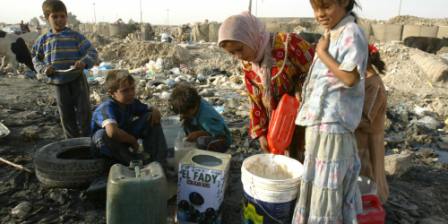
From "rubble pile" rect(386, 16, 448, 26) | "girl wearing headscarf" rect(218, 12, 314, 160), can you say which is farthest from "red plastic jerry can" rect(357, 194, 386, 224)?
"rubble pile" rect(386, 16, 448, 26)

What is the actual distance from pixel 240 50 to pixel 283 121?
55cm

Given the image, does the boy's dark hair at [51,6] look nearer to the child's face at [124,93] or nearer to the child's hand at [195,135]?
the child's face at [124,93]

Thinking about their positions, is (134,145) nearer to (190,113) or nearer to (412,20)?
(190,113)

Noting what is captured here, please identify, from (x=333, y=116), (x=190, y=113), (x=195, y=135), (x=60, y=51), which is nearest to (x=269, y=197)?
(x=333, y=116)

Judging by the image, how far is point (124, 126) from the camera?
10.1 feet

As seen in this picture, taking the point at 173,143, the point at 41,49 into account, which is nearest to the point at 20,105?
the point at 41,49

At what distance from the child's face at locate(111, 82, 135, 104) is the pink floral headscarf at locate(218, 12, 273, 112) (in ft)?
3.39

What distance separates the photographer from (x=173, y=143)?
3811 millimetres

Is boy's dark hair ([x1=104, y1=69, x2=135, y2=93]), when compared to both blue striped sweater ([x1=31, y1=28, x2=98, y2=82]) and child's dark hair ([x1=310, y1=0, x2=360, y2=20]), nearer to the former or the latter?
blue striped sweater ([x1=31, y1=28, x2=98, y2=82])

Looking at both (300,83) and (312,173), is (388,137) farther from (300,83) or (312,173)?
(312,173)

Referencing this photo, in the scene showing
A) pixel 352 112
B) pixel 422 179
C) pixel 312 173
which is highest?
pixel 352 112

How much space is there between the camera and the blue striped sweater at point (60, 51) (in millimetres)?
3805

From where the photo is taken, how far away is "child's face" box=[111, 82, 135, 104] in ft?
9.62

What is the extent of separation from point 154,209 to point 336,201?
1.08m
